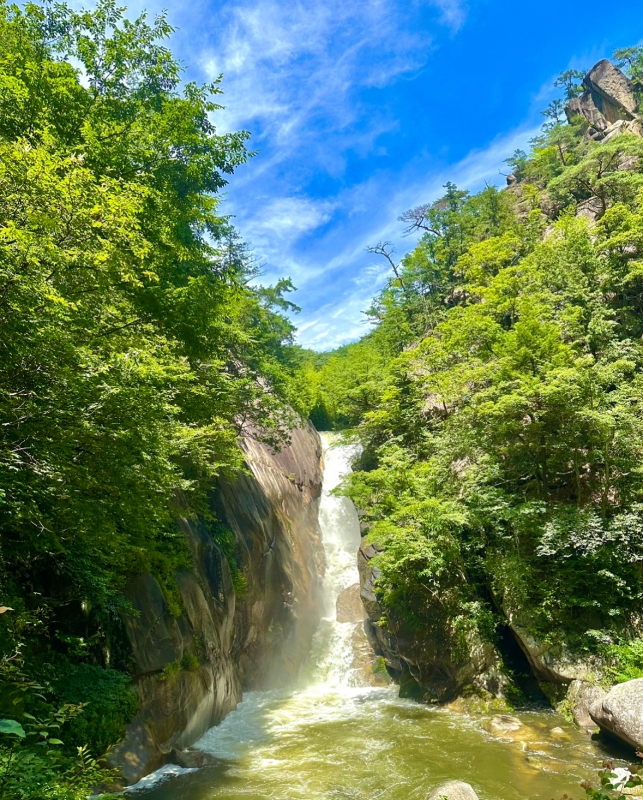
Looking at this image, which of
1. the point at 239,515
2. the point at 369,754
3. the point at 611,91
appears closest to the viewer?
the point at 369,754

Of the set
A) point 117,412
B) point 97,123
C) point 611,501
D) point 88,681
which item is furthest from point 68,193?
point 611,501

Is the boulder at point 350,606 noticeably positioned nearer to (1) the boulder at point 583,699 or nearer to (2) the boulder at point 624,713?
(1) the boulder at point 583,699

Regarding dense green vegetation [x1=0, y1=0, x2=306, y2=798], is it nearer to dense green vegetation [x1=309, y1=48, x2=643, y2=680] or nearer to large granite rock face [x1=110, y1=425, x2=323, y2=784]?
large granite rock face [x1=110, y1=425, x2=323, y2=784]

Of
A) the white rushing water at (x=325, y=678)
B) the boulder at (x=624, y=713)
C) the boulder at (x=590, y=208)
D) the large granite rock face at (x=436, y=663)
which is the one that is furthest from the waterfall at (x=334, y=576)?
the boulder at (x=590, y=208)

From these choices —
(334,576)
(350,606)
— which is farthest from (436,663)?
(334,576)

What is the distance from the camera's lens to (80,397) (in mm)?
5520

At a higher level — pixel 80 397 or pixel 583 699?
pixel 80 397

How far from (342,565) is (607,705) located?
17.7m

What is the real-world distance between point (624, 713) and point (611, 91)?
179ft

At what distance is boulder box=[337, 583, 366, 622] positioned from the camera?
22.3m

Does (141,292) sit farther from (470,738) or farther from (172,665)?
(470,738)

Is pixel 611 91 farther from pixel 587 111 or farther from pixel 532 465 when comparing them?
pixel 532 465

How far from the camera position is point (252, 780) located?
31.3ft

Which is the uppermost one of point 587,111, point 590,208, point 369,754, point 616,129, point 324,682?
point 587,111
